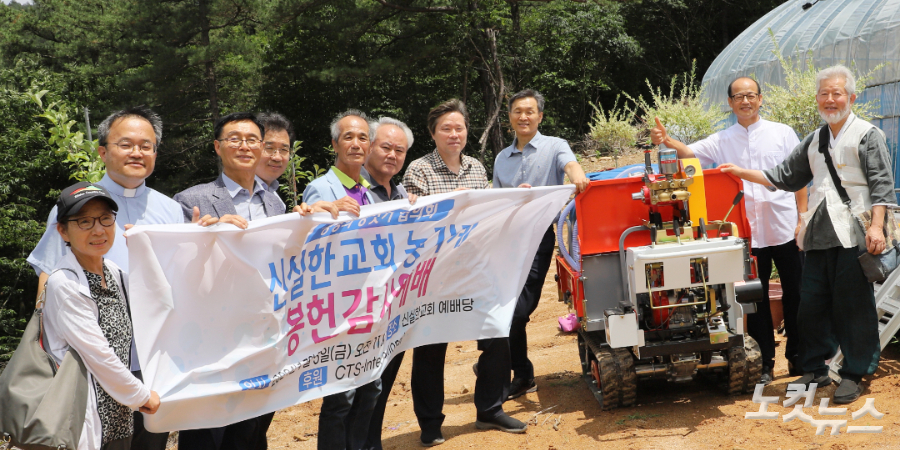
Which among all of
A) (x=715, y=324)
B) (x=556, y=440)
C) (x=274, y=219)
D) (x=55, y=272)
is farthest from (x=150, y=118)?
(x=715, y=324)

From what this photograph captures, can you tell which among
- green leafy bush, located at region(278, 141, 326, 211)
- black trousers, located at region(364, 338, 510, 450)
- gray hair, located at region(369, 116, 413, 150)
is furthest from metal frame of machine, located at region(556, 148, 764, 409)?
green leafy bush, located at region(278, 141, 326, 211)

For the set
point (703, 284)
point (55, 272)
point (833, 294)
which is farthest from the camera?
point (833, 294)

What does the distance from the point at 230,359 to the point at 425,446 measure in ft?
5.82

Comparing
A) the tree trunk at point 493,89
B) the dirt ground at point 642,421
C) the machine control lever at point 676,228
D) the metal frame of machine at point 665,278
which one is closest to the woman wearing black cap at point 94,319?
the dirt ground at point 642,421

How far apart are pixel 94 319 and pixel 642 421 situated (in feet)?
11.3

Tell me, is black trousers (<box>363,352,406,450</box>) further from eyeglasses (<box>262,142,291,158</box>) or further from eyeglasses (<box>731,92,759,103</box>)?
eyeglasses (<box>731,92,759,103</box>)

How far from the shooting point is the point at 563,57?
2927 centimetres

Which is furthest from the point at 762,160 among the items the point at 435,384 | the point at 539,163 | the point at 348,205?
the point at 348,205

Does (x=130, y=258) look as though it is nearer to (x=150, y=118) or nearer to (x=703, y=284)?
(x=150, y=118)

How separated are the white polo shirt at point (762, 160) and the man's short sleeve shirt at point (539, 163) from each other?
115 cm

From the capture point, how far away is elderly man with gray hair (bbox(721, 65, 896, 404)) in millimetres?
4453

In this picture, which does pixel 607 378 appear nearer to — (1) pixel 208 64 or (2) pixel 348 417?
(2) pixel 348 417

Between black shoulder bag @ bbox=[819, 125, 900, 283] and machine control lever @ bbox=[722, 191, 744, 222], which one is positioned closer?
black shoulder bag @ bbox=[819, 125, 900, 283]

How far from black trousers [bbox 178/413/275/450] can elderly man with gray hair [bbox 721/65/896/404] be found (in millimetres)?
3451
